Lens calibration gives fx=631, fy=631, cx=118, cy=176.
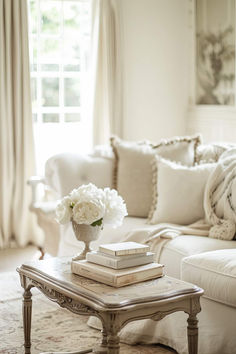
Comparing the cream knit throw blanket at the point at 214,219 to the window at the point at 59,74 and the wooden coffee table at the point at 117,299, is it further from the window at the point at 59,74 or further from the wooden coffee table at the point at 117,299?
the window at the point at 59,74

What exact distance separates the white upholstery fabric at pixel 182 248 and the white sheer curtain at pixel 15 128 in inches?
88.3

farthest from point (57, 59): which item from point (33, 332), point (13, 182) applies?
point (33, 332)

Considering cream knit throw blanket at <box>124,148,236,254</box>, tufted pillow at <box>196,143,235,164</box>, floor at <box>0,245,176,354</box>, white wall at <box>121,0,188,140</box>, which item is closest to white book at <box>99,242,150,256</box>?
cream knit throw blanket at <box>124,148,236,254</box>

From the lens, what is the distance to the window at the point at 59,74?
18.0 feet

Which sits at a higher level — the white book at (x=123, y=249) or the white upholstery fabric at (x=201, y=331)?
the white book at (x=123, y=249)

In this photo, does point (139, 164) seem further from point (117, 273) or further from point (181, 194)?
point (117, 273)

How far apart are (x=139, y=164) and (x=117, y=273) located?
5.76 ft

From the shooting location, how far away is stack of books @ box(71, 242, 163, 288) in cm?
259

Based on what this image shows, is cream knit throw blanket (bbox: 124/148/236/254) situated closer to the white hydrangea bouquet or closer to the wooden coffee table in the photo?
the white hydrangea bouquet

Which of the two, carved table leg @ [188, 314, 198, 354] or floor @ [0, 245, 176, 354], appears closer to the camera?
carved table leg @ [188, 314, 198, 354]

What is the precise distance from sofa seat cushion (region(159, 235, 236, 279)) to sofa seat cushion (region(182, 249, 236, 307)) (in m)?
0.22

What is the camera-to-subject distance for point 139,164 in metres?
4.26

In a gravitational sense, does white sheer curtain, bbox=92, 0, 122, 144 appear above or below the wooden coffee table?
above

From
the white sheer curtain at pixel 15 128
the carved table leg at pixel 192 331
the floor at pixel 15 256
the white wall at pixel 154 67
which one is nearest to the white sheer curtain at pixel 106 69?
the white wall at pixel 154 67
